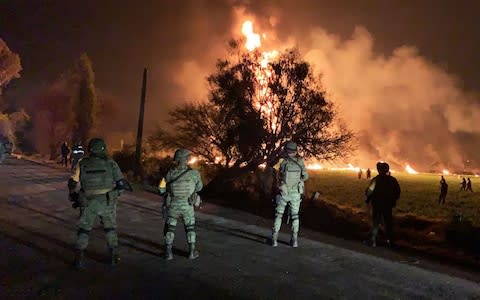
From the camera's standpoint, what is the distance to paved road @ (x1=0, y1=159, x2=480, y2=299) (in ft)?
19.7

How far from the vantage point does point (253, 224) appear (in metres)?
12.1

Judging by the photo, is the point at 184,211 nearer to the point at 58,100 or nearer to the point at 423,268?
the point at 423,268

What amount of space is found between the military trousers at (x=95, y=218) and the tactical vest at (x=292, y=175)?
11.4 feet

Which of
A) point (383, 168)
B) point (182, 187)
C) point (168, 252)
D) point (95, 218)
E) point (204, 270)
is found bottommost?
point (204, 270)

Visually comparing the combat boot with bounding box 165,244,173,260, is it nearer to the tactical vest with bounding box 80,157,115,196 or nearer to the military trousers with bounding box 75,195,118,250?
the military trousers with bounding box 75,195,118,250

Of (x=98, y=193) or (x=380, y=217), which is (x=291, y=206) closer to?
(x=380, y=217)

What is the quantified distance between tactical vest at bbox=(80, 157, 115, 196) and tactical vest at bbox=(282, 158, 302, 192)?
3.47 m

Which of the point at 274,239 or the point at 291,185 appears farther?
the point at 274,239

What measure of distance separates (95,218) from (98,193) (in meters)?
0.41

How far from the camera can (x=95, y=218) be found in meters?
7.07

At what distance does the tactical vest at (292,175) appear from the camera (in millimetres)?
8883

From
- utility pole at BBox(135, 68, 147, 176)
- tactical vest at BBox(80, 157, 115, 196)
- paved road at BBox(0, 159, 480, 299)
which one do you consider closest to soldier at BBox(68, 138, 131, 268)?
tactical vest at BBox(80, 157, 115, 196)

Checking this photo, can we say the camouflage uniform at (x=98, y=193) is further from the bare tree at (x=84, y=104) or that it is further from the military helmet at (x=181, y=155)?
the bare tree at (x=84, y=104)

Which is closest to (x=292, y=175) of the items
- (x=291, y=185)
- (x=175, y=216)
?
(x=291, y=185)
